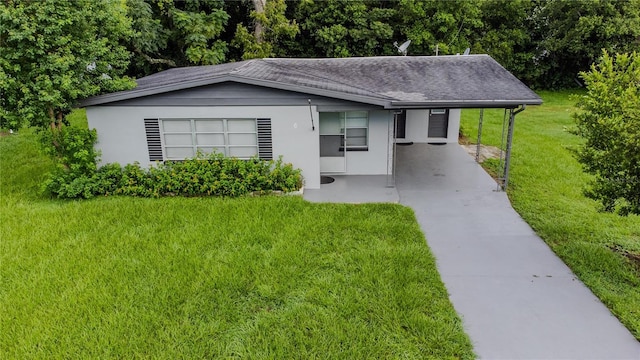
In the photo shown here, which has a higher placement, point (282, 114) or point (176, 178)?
point (282, 114)

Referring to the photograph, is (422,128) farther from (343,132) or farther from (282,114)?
(282,114)

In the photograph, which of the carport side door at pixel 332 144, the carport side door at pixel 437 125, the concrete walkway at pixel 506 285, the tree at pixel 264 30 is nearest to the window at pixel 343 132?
the carport side door at pixel 332 144

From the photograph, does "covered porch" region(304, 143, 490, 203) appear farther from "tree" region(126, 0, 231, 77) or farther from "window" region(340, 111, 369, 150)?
"tree" region(126, 0, 231, 77)

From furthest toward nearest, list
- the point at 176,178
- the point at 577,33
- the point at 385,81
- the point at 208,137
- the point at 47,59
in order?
the point at 577,33, the point at 385,81, the point at 208,137, the point at 176,178, the point at 47,59

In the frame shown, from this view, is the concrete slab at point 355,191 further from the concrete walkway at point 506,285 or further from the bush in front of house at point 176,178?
the bush in front of house at point 176,178

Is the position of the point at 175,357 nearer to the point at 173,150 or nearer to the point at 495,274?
the point at 495,274

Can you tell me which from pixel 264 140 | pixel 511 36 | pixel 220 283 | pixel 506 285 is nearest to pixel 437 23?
pixel 511 36

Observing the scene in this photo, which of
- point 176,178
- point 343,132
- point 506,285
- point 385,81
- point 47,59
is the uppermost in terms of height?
point 47,59

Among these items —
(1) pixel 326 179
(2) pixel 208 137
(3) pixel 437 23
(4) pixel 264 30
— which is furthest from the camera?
(3) pixel 437 23

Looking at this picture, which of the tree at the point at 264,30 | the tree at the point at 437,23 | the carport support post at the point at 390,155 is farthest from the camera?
the tree at the point at 437,23
